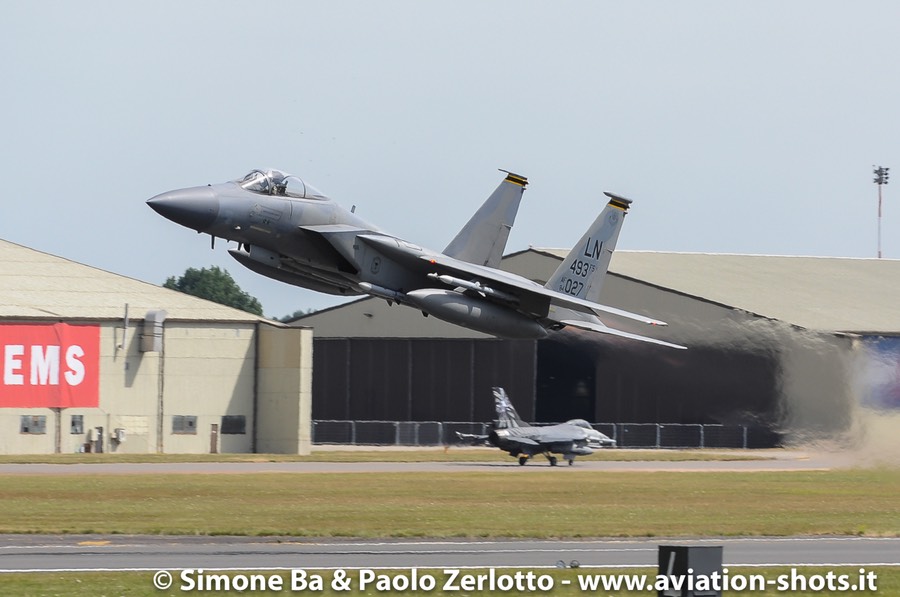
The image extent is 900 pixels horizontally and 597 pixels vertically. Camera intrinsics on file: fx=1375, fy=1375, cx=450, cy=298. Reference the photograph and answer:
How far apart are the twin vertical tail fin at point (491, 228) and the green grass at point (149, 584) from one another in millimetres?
13578

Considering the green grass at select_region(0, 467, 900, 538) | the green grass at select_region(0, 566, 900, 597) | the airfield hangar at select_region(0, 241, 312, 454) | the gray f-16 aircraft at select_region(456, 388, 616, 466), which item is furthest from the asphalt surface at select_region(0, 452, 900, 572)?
the airfield hangar at select_region(0, 241, 312, 454)

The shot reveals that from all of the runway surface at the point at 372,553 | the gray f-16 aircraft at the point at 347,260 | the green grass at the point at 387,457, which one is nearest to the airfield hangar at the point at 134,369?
the green grass at the point at 387,457

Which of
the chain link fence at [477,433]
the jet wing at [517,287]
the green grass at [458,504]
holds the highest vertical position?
the jet wing at [517,287]

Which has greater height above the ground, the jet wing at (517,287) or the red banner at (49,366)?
the jet wing at (517,287)

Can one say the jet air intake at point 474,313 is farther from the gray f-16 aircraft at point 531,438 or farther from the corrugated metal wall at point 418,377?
the corrugated metal wall at point 418,377

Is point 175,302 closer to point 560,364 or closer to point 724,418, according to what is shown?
point 560,364

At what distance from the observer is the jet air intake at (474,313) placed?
88.8 ft

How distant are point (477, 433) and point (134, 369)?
17.5 m

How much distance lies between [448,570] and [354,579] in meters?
1.49

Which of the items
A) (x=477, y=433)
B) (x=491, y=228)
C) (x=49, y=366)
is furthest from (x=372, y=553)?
(x=477, y=433)

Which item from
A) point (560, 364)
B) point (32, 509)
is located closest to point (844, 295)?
point (560, 364)

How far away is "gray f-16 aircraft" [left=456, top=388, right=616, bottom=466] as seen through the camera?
4784 cm

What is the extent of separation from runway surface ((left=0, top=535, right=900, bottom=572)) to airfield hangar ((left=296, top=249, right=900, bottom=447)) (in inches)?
665

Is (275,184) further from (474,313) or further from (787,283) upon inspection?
(787,283)
